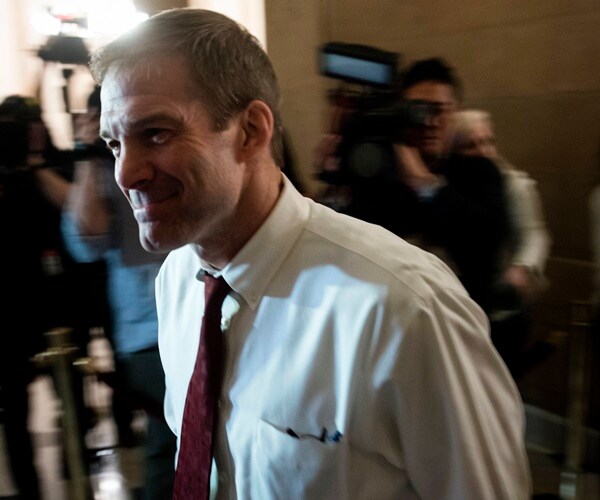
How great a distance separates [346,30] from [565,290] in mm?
2060

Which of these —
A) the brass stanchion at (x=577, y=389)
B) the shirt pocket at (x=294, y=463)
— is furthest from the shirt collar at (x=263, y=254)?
the brass stanchion at (x=577, y=389)

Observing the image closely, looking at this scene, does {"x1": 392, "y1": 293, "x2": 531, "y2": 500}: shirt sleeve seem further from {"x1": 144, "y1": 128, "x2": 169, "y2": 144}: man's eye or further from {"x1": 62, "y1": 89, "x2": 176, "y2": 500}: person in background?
{"x1": 62, "y1": 89, "x2": 176, "y2": 500}: person in background

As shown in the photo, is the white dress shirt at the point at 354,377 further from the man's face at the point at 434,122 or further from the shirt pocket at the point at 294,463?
the man's face at the point at 434,122

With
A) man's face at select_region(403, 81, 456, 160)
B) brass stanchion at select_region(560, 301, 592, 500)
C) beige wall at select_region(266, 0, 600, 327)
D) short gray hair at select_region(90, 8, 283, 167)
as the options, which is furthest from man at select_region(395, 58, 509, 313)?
short gray hair at select_region(90, 8, 283, 167)

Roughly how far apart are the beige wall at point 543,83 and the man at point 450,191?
0.91 metres

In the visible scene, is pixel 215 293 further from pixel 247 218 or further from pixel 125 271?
pixel 125 271

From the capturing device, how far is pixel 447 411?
0.90m

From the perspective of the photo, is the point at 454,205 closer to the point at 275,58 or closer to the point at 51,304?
the point at 51,304

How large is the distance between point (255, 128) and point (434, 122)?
133 cm

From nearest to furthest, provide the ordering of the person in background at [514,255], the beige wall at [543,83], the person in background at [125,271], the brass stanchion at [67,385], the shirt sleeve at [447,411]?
the shirt sleeve at [447,411]
the brass stanchion at [67,385]
the person in background at [125,271]
the person in background at [514,255]
the beige wall at [543,83]

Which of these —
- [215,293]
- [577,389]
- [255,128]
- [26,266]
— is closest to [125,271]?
[26,266]

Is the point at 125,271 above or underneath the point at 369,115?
underneath

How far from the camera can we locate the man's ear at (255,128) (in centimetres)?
100

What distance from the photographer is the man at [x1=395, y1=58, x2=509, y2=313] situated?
2150 millimetres
